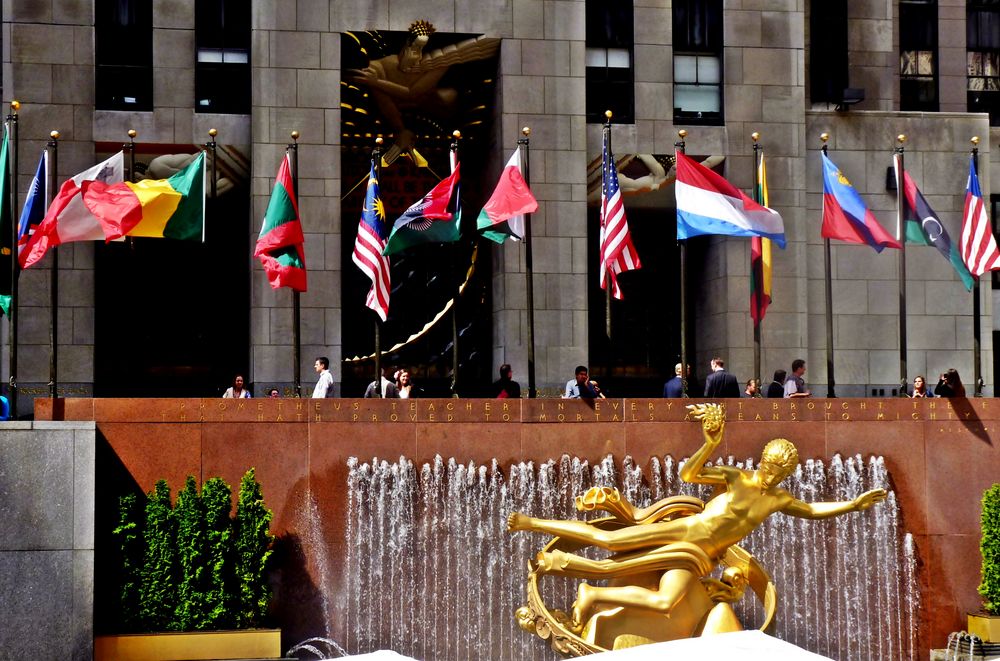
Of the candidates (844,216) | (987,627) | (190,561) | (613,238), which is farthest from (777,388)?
(190,561)

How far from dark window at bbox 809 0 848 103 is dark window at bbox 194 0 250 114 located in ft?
41.7

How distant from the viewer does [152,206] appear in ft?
81.2

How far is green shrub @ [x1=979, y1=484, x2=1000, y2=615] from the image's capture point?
25125mm

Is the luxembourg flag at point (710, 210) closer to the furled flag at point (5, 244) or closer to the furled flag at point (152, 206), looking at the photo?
the furled flag at point (152, 206)

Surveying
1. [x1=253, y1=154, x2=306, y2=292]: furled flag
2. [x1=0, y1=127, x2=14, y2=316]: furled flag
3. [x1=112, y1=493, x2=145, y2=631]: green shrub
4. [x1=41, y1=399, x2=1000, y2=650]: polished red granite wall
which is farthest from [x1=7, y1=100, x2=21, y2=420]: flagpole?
[x1=253, y1=154, x2=306, y2=292]: furled flag

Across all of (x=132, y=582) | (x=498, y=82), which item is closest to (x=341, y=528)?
(x=132, y=582)

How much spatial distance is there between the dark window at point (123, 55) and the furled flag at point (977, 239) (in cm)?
1599

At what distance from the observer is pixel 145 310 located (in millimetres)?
35156

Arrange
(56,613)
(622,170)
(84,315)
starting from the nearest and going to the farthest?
(56,613)
(84,315)
(622,170)

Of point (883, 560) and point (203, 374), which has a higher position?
point (203, 374)

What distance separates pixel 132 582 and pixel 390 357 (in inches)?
547

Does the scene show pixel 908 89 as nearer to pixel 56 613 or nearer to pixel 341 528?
pixel 341 528

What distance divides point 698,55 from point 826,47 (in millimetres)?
3783

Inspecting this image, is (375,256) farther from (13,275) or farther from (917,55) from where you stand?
(917,55)
